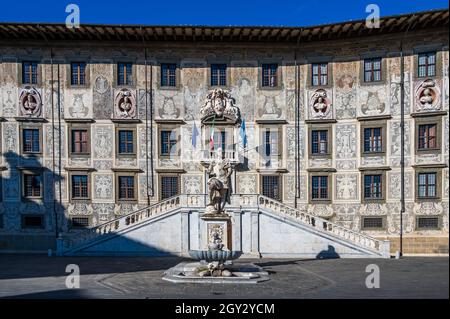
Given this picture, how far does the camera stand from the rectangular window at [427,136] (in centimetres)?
2391

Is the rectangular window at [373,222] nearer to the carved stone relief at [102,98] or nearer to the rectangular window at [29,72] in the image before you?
the carved stone relief at [102,98]

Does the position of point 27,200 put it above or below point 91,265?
above

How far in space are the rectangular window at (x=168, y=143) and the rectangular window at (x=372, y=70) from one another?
42.6ft

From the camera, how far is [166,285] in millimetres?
14289

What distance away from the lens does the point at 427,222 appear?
24.0 m

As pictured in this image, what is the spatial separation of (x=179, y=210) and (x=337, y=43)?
14706mm

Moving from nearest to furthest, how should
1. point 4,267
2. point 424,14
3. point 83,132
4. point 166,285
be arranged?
1. point 166,285
2. point 4,267
3. point 424,14
4. point 83,132

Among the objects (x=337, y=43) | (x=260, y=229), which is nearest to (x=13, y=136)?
(x=260, y=229)

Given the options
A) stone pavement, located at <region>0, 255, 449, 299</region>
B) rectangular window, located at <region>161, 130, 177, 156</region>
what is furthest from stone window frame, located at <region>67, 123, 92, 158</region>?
stone pavement, located at <region>0, 255, 449, 299</region>

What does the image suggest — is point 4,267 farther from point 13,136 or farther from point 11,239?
point 13,136

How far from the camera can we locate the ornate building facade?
84.7 feet

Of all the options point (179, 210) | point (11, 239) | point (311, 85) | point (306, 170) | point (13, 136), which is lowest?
point (11, 239)

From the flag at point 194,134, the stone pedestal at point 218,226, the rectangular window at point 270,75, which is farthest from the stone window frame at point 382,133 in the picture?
the stone pedestal at point 218,226

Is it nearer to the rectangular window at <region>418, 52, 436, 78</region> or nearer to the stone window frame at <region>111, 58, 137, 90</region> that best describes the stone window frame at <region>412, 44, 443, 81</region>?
the rectangular window at <region>418, 52, 436, 78</region>
